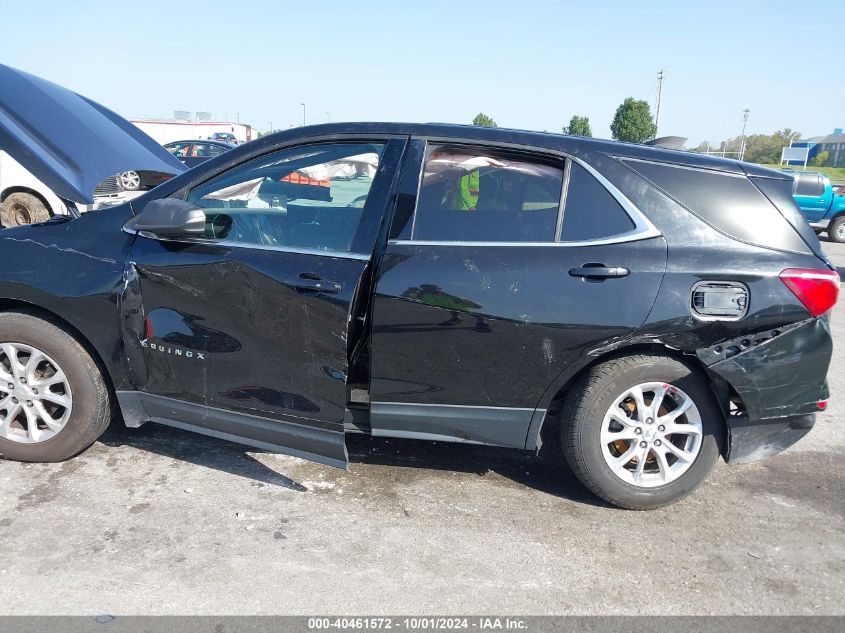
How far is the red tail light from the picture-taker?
121 inches

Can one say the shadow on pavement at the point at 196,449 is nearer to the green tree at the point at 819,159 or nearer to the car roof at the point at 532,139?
the car roof at the point at 532,139

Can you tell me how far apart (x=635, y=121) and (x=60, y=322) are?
144 ft

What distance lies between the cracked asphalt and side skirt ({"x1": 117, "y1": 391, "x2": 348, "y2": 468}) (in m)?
0.29

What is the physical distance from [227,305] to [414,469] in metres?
1.38

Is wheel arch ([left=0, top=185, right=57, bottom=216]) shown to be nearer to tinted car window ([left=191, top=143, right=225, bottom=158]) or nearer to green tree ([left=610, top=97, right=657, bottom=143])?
tinted car window ([left=191, top=143, right=225, bottom=158])

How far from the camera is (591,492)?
11.4 feet

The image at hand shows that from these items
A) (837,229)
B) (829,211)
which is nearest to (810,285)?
(829,211)

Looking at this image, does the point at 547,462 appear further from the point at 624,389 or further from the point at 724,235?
the point at 724,235

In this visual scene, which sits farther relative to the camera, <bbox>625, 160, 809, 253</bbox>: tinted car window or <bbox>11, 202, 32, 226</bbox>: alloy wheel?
<bbox>11, 202, 32, 226</bbox>: alloy wheel

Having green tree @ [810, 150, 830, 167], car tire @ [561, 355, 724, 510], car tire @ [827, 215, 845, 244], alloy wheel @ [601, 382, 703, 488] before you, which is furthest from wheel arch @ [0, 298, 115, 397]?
green tree @ [810, 150, 830, 167]

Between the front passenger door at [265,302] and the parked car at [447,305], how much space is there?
11 mm

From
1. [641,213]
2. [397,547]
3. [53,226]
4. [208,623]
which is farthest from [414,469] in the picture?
[53,226]

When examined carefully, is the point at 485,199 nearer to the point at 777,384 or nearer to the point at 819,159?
the point at 777,384

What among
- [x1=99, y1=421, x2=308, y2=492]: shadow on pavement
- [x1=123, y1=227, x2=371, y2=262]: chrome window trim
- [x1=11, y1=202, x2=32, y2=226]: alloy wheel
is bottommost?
[x1=99, y1=421, x2=308, y2=492]: shadow on pavement
